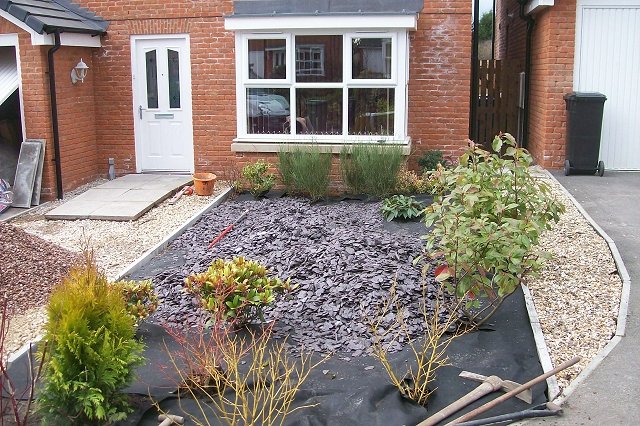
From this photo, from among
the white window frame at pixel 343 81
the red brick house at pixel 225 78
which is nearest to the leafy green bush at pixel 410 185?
the red brick house at pixel 225 78

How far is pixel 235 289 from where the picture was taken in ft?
18.0

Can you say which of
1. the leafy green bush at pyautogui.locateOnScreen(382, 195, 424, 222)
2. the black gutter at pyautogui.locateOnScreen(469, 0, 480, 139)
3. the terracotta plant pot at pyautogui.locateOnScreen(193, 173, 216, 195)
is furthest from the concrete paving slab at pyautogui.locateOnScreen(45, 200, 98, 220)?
the black gutter at pyautogui.locateOnScreen(469, 0, 480, 139)

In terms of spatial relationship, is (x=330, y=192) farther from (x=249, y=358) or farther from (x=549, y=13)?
(x=249, y=358)

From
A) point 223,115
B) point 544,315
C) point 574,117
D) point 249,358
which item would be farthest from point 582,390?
point 223,115

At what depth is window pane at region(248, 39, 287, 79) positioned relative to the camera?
12156 millimetres

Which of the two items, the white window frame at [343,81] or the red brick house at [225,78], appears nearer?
the red brick house at [225,78]

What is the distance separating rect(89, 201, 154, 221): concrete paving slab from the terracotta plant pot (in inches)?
34.1

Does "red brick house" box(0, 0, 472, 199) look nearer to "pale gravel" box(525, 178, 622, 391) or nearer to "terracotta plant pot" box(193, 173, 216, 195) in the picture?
"terracotta plant pot" box(193, 173, 216, 195)

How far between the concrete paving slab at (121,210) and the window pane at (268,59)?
2.96 meters

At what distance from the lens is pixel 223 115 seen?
12.8 meters

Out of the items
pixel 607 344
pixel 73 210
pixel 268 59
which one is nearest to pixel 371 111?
pixel 268 59

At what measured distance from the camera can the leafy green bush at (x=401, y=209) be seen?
9.40m

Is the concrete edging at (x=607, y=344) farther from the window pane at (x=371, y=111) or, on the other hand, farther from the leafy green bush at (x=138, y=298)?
the window pane at (x=371, y=111)

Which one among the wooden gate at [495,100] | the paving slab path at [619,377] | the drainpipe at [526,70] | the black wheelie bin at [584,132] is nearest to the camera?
the paving slab path at [619,377]
